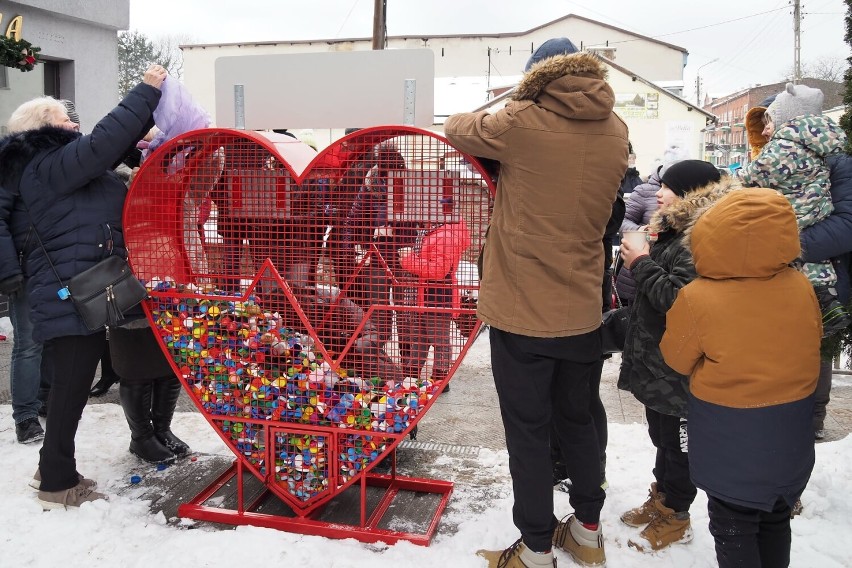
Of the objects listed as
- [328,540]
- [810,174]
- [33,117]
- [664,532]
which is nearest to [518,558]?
[664,532]

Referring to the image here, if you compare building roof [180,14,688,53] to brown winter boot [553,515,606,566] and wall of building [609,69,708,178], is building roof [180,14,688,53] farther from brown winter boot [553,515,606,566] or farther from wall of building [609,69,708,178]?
brown winter boot [553,515,606,566]

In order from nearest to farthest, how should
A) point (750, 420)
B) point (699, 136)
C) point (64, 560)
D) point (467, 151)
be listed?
point (750, 420)
point (467, 151)
point (64, 560)
point (699, 136)

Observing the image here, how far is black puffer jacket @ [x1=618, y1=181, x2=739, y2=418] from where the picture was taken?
256 cm

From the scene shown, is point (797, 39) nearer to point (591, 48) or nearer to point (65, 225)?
point (591, 48)

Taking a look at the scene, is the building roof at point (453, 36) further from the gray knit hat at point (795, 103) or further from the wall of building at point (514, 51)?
the gray knit hat at point (795, 103)

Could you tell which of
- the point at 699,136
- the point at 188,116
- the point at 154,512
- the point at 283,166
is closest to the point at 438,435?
the point at 154,512

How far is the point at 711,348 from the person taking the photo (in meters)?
2.24

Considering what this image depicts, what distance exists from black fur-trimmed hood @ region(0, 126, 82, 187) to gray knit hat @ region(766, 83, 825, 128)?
3.50 metres

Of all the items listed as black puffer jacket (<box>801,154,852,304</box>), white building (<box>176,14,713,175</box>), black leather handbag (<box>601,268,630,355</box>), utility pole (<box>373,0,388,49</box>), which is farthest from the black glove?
white building (<box>176,14,713,175</box>)

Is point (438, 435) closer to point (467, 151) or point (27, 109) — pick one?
point (467, 151)

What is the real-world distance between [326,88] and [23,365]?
2758 mm

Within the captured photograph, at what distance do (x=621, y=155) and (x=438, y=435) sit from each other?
2485 millimetres

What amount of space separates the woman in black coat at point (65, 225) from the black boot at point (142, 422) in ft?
1.25

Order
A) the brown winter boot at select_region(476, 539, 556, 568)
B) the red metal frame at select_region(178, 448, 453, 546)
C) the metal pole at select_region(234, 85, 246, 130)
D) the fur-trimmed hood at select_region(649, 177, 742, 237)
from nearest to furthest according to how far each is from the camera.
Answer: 1. the fur-trimmed hood at select_region(649, 177, 742, 237)
2. the brown winter boot at select_region(476, 539, 556, 568)
3. the red metal frame at select_region(178, 448, 453, 546)
4. the metal pole at select_region(234, 85, 246, 130)
